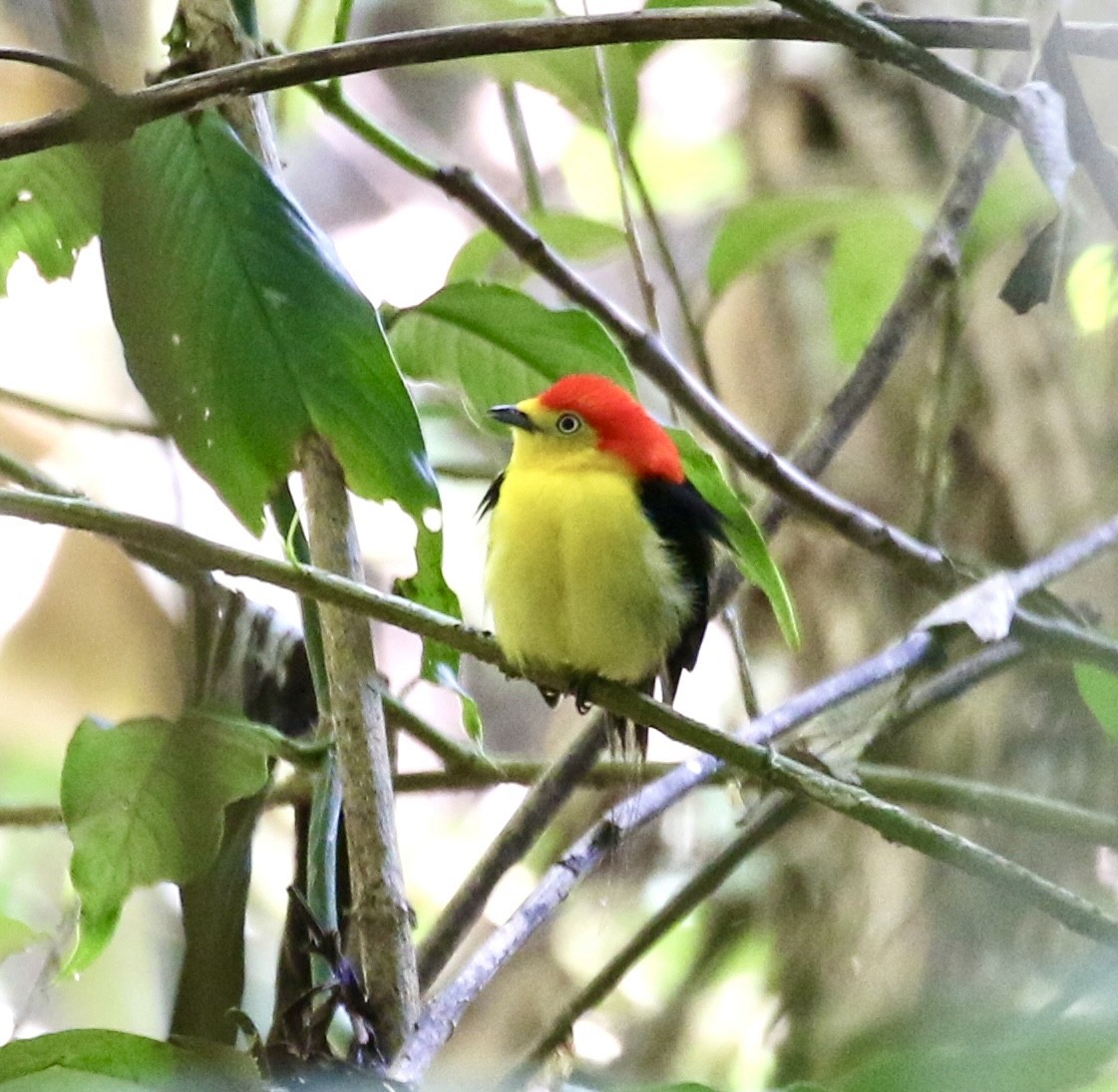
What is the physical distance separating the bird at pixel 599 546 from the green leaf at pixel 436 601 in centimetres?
20

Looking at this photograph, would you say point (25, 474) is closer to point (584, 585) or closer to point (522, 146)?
point (584, 585)

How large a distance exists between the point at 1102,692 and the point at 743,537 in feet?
1.25

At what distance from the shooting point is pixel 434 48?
91 centimetres

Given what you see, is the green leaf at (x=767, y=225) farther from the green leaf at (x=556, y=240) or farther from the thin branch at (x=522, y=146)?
the thin branch at (x=522, y=146)

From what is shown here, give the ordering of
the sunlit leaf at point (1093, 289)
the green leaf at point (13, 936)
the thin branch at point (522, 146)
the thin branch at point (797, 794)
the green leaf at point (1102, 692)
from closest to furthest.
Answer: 1. the thin branch at point (797, 794)
2. the green leaf at point (1102, 692)
3. the green leaf at point (13, 936)
4. the sunlit leaf at point (1093, 289)
5. the thin branch at point (522, 146)

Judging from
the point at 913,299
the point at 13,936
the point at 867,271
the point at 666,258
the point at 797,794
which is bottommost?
the point at 13,936

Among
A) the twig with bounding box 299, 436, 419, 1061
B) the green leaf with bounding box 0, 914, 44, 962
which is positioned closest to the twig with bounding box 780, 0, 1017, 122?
the twig with bounding box 299, 436, 419, 1061

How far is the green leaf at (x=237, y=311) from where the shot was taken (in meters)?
1.21

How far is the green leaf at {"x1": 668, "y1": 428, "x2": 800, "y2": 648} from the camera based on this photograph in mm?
1394

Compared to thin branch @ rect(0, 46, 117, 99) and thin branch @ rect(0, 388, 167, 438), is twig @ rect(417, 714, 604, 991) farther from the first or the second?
thin branch @ rect(0, 46, 117, 99)

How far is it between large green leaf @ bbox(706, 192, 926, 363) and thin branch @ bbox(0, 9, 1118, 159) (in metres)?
0.89

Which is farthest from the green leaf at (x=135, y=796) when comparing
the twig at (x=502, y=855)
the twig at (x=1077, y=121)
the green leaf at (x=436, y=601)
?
the twig at (x=1077, y=121)

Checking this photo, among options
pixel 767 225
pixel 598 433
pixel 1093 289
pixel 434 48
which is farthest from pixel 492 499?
pixel 434 48

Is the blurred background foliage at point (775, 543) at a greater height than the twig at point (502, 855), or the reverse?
the blurred background foliage at point (775, 543)
